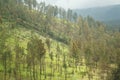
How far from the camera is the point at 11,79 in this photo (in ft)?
461

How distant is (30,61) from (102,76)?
46171 mm

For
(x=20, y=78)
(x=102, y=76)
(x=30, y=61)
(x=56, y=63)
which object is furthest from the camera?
(x=56, y=63)

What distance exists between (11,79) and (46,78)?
70.1 ft

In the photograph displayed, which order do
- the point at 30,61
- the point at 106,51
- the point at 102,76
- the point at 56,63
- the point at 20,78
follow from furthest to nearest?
the point at 106,51 < the point at 56,63 < the point at 102,76 < the point at 30,61 < the point at 20,78

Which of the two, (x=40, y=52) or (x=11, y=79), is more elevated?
(x=40, y=52)

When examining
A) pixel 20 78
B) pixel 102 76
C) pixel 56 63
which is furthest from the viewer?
pixel 56 63

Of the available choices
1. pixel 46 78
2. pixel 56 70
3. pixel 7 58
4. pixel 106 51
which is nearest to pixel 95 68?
pixel 106 51

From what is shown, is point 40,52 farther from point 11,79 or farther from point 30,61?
point 11,79

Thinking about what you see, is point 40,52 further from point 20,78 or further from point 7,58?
point 7,58

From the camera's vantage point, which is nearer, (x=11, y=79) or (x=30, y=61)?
(x=11, y=79)

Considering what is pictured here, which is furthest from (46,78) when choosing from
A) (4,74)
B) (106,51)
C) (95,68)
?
(106,51)

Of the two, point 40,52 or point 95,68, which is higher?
point 40,52

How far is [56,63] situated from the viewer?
180 meters

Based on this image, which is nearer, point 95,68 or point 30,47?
point 30,47
